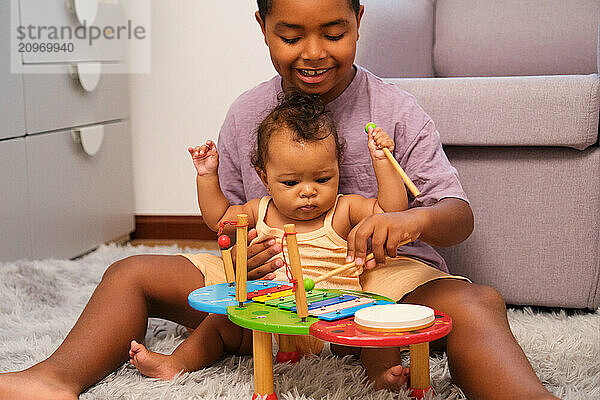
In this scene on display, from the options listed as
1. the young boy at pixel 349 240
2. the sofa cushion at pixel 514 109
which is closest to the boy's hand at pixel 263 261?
the young boy at pixel 349 240

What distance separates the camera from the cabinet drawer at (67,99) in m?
1.58

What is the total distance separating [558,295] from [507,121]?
0.99 ft

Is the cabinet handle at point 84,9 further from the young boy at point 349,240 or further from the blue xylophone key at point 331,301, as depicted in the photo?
the blue xylophone key at point 331,301

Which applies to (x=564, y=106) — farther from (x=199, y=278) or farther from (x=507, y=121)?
(x=199, y=278)

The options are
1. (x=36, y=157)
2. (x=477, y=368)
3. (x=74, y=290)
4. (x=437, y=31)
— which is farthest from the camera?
(x=437, y=31)

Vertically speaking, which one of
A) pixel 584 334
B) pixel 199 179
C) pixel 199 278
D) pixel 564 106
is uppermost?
pixel 564 106

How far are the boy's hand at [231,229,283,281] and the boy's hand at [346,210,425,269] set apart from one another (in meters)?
0.16

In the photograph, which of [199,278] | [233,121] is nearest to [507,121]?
[233,121]

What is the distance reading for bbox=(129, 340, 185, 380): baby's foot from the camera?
0.86 metres

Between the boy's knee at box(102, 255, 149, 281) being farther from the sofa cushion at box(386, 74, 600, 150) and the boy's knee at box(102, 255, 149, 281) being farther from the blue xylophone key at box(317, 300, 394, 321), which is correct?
the sofa cushion at box(386, 74, 600, 150)

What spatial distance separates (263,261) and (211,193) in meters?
0.13

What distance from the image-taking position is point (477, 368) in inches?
30.5

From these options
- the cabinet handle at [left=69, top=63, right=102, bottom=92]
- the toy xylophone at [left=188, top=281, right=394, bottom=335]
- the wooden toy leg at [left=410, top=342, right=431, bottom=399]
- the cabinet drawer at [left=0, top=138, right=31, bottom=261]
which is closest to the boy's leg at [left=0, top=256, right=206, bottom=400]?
the toy xylophone at [left=188, top=281, right=394, bottom=335]

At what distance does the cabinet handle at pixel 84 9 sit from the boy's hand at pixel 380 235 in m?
1.14
